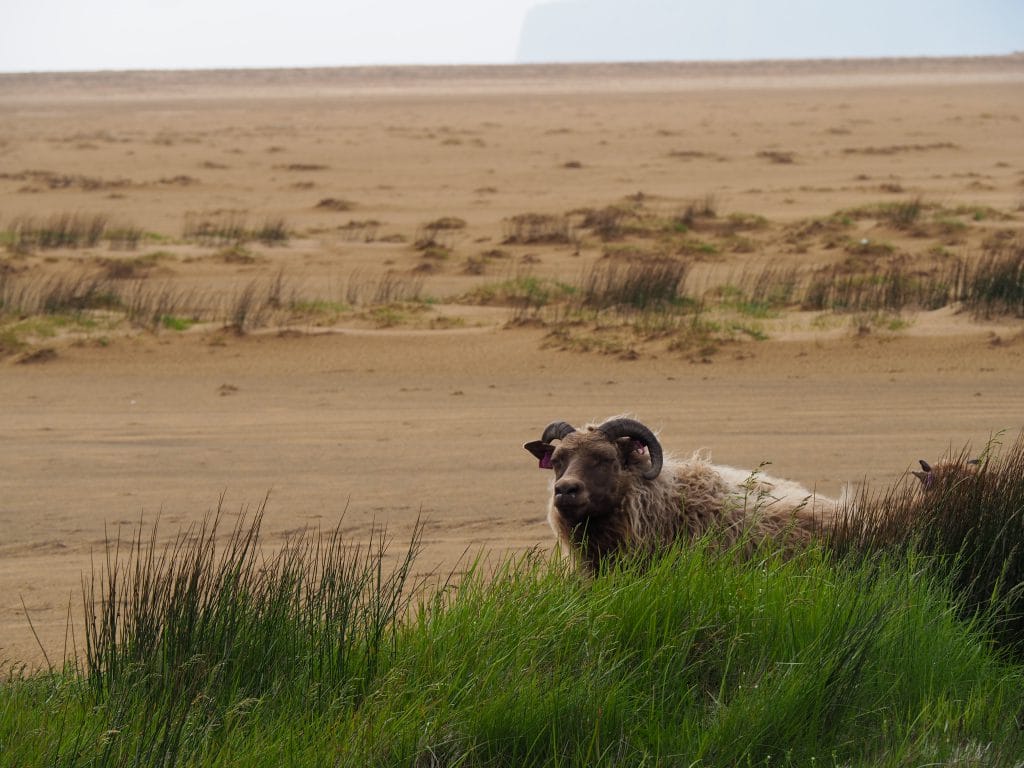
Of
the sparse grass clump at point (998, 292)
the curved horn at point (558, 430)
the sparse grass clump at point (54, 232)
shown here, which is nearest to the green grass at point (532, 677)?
the curved horn at point (558, 430)

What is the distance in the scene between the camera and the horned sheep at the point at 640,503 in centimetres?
723

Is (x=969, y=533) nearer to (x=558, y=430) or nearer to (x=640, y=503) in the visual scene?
(x=640, y=503)

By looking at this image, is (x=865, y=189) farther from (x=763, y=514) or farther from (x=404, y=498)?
(x=763, y=514)

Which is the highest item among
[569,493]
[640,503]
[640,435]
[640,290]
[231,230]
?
[640,435]

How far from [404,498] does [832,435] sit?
15.4 ft

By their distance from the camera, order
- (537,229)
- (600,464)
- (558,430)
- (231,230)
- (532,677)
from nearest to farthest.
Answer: (532,677), (600,464), (558,430), (231,230), (537,229)

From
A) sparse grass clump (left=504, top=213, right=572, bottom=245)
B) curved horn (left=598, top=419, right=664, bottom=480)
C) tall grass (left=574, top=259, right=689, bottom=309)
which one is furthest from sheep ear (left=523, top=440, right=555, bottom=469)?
sparse grass clump (left=504, top=213, right=572, bottom=245)

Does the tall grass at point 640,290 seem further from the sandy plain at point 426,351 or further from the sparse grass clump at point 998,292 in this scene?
the sparse grass clump at point 998,292

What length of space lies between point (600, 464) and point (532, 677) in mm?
2300

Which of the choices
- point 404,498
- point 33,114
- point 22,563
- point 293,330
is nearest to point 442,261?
point 293,330

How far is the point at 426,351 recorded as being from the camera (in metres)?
17.0

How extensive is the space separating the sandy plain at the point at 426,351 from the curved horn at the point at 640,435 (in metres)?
1.29

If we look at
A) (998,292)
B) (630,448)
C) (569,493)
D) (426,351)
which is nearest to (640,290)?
(426,351)

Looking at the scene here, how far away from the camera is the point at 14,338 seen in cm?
1708
